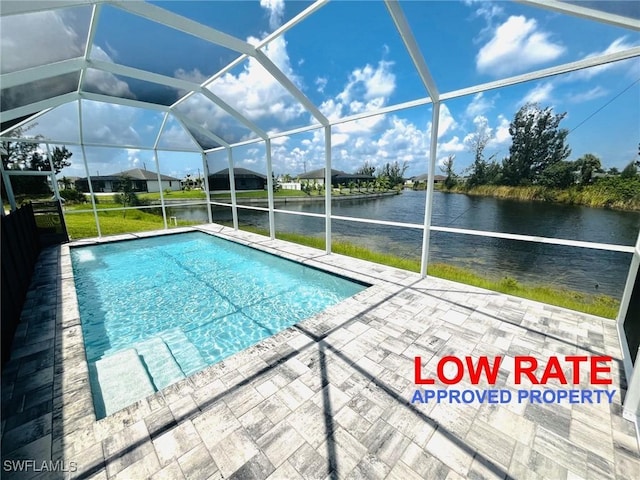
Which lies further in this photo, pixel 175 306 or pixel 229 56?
pixel 175 306

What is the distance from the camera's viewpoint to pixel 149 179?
39.5 ft

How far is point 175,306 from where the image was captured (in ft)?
14.4

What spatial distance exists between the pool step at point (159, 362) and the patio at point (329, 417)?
61 centimetres

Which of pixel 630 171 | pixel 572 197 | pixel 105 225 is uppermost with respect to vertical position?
pixel 630 171

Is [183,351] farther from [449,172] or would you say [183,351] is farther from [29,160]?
[29,160]

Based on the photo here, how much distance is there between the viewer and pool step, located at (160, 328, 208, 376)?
304 cm

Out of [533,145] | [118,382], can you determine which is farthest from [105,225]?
[533,145]

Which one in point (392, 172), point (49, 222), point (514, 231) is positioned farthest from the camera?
point (392, 172)

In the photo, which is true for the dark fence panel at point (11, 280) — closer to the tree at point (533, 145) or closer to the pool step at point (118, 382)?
the pool step at point (118, 382)

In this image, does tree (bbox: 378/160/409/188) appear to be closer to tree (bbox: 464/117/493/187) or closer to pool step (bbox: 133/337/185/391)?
tree (bbox: 464/117/493/187)

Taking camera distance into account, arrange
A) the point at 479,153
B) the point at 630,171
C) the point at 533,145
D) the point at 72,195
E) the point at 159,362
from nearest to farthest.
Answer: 1. the point at 159,362
2. the point at 630,171
3. the point at 533,145
4. the point at 479,153
5. the point at 72,195

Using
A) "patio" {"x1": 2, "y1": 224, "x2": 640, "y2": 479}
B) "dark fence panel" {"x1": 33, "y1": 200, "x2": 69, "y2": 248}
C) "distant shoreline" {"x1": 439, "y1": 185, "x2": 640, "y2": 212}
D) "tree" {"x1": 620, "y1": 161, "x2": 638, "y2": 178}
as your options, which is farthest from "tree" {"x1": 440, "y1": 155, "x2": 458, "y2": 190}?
"dark fence panel" {"x1": 33, "y1": 200, "x2": 69, "y2": 248}

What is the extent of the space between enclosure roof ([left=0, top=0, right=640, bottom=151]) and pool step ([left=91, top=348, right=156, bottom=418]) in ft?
11.6

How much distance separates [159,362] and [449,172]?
603 centimetres
